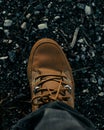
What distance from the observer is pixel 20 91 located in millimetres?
1979

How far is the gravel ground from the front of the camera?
197 centimetres

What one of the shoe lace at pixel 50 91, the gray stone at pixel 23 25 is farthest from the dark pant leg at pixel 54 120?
the gray stone at pixel 23 25

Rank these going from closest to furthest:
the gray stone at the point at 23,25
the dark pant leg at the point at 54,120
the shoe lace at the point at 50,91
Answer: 1. the dark pant leg at the point at 54,120
2. the shoe lace at the point at 50,91
3. the gray stone at the point at 23,25

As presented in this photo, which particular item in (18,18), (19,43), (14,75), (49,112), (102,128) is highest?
(18,18)

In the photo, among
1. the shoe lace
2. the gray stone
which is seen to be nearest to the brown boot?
the shoe lace

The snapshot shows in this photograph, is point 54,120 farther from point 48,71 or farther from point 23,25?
point 23,25

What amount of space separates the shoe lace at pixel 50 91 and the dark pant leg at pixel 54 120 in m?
0.16

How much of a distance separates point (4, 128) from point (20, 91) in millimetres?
193

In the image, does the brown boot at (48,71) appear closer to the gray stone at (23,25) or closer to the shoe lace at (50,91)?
the shoe lace at (50,91)

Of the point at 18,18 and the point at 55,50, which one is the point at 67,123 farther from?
the point at 18,18

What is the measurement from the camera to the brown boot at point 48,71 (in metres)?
1.92

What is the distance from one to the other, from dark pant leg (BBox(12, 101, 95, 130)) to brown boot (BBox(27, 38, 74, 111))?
0.21m

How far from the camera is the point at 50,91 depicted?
1.90 meters

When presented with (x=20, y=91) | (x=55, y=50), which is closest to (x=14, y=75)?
(x=20, y=91)
